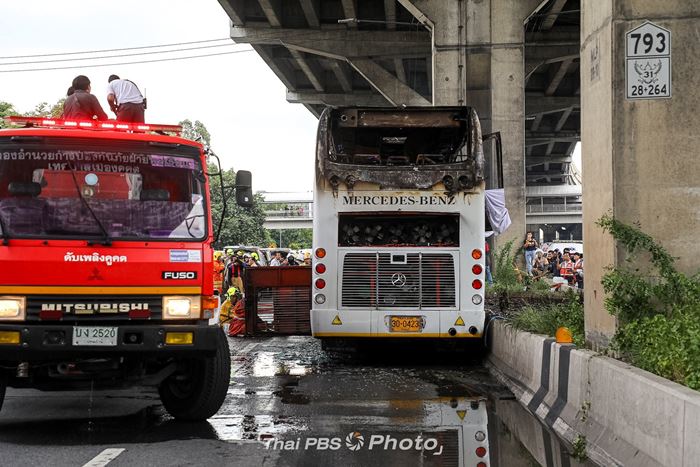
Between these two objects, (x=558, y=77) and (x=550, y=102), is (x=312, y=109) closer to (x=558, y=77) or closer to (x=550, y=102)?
(x=550, y=102)

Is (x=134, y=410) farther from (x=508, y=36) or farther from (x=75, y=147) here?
(x=508, y=36)

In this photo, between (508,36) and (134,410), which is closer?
(134,410)

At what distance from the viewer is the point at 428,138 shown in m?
15.3

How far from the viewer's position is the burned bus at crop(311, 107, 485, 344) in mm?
13578

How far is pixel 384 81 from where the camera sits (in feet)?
121

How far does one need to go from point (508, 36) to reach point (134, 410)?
20840 mm

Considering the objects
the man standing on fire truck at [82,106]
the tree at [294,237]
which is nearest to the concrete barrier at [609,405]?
the man standing on fire truck at [82,106]

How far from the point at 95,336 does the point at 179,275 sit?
0.89m

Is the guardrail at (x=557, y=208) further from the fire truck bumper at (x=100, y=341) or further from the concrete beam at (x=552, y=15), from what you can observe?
the fire truck bumper at (x=100, y=341)

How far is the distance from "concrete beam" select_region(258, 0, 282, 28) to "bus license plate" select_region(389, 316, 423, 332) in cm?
2101

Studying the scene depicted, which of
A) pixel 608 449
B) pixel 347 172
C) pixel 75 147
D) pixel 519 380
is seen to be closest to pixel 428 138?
pixel 347 172

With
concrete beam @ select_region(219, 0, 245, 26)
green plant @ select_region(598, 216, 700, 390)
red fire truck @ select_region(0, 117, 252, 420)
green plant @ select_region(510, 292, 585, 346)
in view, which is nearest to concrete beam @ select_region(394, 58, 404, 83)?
concrete beam @ select_region(219, 0, 245, 26)

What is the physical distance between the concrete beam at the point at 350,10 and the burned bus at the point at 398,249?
1950cm

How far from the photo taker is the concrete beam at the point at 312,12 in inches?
1278
